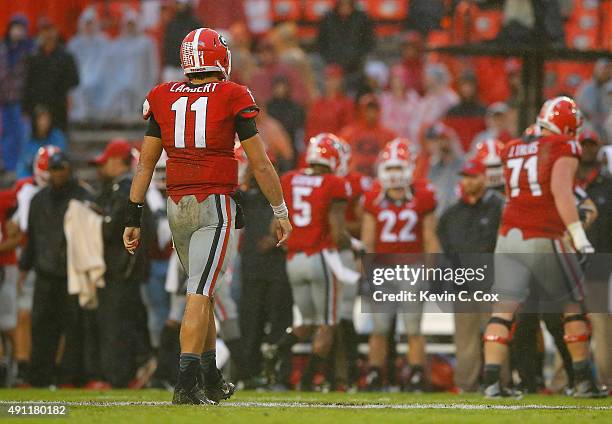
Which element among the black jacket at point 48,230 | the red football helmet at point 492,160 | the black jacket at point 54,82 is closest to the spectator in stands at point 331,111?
the black jacket at point 54,82

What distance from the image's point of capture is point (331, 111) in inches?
673

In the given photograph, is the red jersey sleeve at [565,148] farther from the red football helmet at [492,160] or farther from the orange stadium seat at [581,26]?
the orange stadium seat at [581,26]

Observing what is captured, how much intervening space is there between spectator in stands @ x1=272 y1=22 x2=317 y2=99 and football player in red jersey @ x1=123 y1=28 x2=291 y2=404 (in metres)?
9.31

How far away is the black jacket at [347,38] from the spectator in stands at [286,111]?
112 cm

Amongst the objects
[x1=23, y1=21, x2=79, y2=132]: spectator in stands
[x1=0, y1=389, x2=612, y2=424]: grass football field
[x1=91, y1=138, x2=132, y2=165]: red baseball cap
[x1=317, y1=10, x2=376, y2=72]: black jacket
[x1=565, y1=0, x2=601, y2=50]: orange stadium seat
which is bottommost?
[x1=0, y1=389, x2=612, y2=424]: grass football field

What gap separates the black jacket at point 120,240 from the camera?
1268 cm

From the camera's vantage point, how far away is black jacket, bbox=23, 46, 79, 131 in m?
17.0

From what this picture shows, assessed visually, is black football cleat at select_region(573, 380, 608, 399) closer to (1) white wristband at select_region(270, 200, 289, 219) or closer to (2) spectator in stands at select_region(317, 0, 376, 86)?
(1) white wristband at select_region(270, 200, 289, 219)

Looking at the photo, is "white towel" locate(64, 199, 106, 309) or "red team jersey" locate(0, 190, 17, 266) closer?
"white towel" locate(64, 199, 106, 309)

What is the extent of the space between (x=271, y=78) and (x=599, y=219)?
21.0 feet

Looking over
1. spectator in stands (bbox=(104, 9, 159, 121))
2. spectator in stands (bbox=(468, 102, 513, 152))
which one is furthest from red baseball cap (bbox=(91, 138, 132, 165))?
spectator in stands (bbox=(104, 9, 159, 121))

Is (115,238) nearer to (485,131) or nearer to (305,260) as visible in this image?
(305,260)

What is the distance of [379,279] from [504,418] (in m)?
4.61

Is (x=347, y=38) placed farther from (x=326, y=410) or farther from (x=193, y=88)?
(x=326, y=410)
